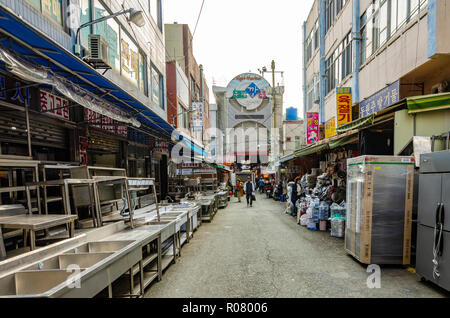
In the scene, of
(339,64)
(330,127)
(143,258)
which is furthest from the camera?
(330,127)

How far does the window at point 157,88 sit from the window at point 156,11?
299 centimetres

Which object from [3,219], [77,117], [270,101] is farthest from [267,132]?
[3,219]

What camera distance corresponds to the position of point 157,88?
13.7m

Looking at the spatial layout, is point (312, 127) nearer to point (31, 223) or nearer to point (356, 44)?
point (356, 44)

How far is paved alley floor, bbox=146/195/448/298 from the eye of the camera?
4.09 metres

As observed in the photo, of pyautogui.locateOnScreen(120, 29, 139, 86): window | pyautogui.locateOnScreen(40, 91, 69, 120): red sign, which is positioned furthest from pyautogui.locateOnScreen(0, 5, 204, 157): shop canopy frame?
pyautogui.locateOnScreen(120, 29, 139, 86): window

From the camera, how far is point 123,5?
931 cm

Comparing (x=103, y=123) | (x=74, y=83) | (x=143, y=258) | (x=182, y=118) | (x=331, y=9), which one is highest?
(x=331, y=9)

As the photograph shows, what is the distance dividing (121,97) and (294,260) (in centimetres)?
596

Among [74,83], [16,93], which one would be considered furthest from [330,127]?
[16,93]

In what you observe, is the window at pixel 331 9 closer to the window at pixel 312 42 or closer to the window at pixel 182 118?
the window at pixel 312 42

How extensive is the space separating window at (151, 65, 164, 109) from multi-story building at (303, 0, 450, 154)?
994cm

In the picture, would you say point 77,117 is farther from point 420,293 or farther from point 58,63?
point 420,293

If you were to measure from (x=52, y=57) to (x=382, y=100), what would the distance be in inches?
427
